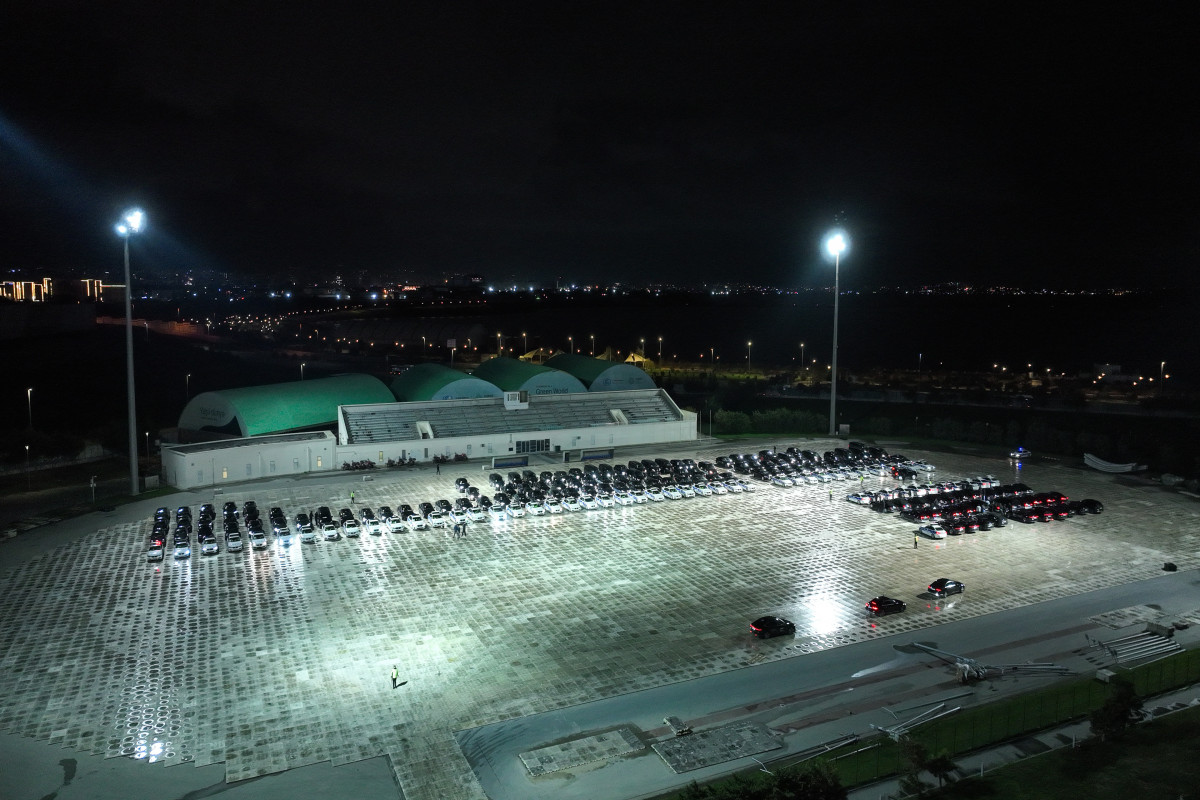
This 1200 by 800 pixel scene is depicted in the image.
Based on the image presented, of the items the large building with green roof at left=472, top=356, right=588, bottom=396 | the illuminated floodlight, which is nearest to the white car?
the large building with green roof at left=472, top=356, right=588, bottom=396

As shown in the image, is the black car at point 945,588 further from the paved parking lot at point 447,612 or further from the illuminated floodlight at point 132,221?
the illuminated floodlight at point 132,221

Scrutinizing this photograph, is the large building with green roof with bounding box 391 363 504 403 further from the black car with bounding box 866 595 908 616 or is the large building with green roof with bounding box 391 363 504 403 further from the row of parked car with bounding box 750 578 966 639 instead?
the black car with bounding box 866 595 908 616

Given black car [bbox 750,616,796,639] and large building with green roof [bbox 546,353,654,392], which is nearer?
black car [bbox 750,616,796,639]

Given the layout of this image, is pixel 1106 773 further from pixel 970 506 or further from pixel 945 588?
pixel 970 506

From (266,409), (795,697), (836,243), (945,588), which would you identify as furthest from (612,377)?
(795,697)

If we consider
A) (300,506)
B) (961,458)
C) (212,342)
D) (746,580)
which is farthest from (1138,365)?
(212,342)
